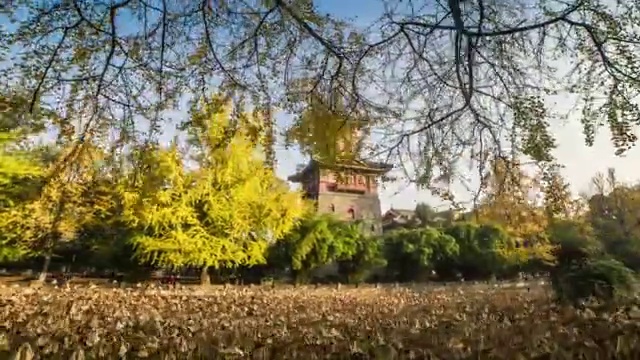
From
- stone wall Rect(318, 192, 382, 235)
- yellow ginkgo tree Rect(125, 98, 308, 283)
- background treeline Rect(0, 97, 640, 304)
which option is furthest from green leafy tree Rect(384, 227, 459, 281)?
yellow ginkgo tree Rect(125, 98, 308, 283)

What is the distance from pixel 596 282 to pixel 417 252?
78.0 feet

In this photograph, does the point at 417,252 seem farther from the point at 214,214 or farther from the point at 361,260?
→ the point at 214,214

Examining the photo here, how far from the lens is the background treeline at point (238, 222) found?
536 centimetres

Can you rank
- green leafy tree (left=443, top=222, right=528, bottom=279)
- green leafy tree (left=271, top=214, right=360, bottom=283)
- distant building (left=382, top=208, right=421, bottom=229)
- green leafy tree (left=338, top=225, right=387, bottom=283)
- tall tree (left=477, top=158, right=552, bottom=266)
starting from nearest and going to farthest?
1. tall tree (left=477, top=158, right=552, bottom=266)
2. green leafy tree (left=271, top=214, right=360, bottom=283)
3. green leafy tree (left=338, top=225, right=387, bottom=283)
4. green leafy tree (left=443, top=222, right=528, bottom=279)
5. distant building (left=382, top=208, right=421, bottom=229)

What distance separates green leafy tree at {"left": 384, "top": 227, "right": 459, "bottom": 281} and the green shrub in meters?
22.8

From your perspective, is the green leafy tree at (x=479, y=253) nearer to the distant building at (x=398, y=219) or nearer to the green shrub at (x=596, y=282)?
the distant building at (x=398, y=219)

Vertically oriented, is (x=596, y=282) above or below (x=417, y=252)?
below

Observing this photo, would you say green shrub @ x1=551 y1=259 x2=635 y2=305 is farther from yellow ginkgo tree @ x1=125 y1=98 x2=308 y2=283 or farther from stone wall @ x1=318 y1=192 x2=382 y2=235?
stone wall @ x1=318 y1=192 x2=382 y2=235

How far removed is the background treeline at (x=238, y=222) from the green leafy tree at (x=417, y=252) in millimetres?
76

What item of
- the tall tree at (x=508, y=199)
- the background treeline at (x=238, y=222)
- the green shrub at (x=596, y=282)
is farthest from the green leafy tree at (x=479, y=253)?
the tall tree at (x=508, y=199)

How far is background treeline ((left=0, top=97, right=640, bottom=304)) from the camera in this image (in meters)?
5.36

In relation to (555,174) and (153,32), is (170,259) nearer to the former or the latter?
(153,32)

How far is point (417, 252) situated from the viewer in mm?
31203

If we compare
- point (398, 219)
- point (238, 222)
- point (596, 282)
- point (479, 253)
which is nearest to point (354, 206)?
point (398, 219)
